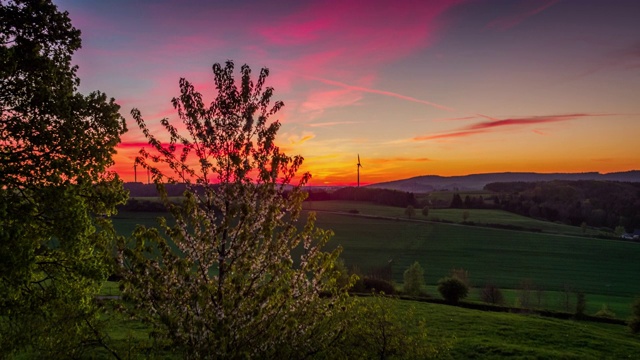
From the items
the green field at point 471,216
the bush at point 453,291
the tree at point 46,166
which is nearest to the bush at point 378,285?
the bush at point 453,291

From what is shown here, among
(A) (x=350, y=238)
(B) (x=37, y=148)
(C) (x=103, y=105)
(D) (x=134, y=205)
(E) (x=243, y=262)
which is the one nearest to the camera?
(E) (x=243, y=262)

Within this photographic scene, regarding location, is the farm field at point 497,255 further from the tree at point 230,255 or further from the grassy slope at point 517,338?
the tree at point 230,255

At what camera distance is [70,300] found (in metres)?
18.0

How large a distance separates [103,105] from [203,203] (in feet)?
36.6

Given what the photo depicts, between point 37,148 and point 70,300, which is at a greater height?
point 37,148

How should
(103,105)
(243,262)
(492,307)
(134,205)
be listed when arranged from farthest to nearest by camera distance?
(134,205)
(492,307)
(103,105)
(243,262)

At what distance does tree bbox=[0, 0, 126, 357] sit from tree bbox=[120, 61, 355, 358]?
25.4 ft

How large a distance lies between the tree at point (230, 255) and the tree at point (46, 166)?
7.75 meters

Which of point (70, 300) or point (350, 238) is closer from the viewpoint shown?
point (70, 300)

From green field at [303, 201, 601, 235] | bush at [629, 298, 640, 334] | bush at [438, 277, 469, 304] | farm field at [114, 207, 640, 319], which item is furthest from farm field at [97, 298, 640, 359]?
green field at [303, 201, 601, 235]

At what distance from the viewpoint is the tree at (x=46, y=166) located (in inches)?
657

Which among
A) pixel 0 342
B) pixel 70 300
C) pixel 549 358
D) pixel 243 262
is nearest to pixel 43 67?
pixel 70 300

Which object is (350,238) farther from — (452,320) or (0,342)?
(0,342)

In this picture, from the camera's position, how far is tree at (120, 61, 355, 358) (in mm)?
9602
